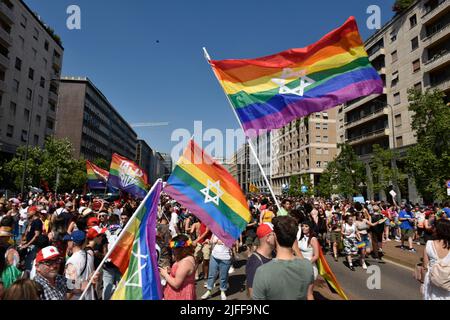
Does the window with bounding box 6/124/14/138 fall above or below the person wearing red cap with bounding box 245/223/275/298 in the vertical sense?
above

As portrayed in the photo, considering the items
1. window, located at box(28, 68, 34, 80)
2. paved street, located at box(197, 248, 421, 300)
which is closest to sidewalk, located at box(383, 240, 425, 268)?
paved street, located at box(197, 248, 421, 300)

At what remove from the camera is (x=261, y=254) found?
11.7 ft

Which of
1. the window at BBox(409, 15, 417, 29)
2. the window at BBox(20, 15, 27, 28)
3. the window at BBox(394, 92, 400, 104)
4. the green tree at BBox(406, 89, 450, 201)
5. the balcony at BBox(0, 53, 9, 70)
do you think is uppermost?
the window at BBox(20, 15, 27, 28)

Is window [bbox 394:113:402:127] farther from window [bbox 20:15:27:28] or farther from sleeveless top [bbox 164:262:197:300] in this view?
window [bbox 20:15:27:28]

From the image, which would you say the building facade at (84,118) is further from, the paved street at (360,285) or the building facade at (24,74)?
the paved street at (360,285)

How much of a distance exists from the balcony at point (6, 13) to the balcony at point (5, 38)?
1329mm

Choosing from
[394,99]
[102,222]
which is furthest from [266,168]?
[102,222]

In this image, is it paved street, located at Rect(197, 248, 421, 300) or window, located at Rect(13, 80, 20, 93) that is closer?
paved street, located at Rect(197, 248, 421, 300)

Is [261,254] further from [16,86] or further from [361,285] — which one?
[16,86]

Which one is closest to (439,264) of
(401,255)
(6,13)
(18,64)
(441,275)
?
(441,275)

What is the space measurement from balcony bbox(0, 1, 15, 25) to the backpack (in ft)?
132

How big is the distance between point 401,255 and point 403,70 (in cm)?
2998

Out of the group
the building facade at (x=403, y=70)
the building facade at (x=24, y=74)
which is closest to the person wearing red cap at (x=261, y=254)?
the building facade at (x=403, y=70)

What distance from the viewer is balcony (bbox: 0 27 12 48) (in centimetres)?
3073
